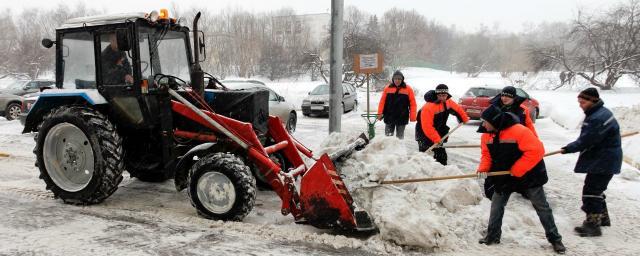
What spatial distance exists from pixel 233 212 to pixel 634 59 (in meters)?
26.4

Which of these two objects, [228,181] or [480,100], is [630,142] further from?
[228,181]

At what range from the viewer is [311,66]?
3681 cm

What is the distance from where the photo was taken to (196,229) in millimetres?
4520

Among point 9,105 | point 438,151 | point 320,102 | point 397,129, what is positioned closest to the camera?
point 438,151

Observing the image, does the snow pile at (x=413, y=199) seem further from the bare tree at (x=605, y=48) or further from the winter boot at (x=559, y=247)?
the bare tree at (x=605, y=48)

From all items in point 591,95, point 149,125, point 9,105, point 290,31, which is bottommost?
point 9,105

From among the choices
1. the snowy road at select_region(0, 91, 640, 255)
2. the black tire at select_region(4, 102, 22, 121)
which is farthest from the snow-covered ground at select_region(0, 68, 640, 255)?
the black tire at select_region(4, 102, 22, 121)

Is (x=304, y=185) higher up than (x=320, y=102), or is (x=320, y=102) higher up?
(x=320, y=102)

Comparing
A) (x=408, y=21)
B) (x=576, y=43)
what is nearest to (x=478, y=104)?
(x=576, y=43)

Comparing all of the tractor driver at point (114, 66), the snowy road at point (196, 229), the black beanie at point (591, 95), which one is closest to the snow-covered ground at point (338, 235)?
the snowy road at point (196, 229)

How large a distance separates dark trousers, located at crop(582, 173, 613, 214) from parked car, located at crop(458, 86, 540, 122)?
1057 centimetres

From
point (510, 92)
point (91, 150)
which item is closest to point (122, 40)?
point (91, 150)

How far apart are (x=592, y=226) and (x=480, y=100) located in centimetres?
1127

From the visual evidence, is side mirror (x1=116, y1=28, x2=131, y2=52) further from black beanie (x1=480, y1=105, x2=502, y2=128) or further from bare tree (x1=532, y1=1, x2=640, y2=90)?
bare tree (x1=532, y1=1, x2=640, y2=90)
